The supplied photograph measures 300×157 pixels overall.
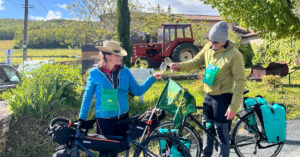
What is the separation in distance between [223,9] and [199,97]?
7264 millimetres

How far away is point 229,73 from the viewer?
10.5 ft

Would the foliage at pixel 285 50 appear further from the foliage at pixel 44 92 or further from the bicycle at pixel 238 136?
the foliage at pixel 44 92

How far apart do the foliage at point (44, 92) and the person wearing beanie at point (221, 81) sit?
273 cm

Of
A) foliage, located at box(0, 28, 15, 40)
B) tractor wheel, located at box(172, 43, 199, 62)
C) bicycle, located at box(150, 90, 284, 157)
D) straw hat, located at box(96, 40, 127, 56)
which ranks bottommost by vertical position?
bicycle, located at box(150, 90, 284, 157)

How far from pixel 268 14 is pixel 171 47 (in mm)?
5774

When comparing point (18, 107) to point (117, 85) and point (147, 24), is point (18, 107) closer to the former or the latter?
point (117, 85)

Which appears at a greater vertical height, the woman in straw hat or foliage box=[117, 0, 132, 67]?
foliage box=[117, 0, 132, 67]

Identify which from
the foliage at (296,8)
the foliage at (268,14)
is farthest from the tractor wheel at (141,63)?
the foliage at (296,8)

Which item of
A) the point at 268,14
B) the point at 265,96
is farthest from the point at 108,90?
the point at 268,14

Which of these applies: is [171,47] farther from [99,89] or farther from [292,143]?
[99,89]

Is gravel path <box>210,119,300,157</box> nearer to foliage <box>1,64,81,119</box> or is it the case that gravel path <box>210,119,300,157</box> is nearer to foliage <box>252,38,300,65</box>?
foliage <box>1,64,81,119</box>

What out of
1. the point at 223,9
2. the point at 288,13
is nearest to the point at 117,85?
the point at 288,13

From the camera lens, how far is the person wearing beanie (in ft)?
10.1

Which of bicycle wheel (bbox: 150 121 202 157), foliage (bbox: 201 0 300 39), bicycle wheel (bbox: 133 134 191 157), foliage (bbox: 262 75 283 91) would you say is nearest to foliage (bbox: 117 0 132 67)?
bicycle wheel (bbox: 150 121 202 157)
